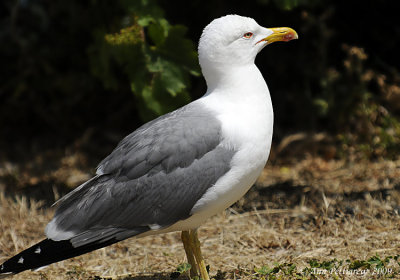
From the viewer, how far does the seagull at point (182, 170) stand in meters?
3.23

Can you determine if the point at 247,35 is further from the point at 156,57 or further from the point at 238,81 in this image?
the point at 156,57

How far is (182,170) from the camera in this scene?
130 inches

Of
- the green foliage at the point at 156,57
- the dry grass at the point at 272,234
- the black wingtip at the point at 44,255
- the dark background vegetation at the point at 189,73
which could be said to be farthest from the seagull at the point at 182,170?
the dark background vegetation at the point at 189,73

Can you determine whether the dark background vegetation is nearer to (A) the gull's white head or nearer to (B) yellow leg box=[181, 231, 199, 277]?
(A) the gull's white head

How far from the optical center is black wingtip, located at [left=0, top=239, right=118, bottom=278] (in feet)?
10.4

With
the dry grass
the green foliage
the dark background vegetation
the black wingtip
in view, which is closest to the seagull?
the black wingtip

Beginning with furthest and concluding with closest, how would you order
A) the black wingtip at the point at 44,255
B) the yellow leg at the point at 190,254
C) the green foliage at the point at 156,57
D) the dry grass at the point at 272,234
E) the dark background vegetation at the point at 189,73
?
the dark background vegetation at the point at 189,73, the green foliage at the point at 156,57, the dry grass at the point at 272,234, the yellow leg at the point at 190,254, the black wingtip at the point at 44,255

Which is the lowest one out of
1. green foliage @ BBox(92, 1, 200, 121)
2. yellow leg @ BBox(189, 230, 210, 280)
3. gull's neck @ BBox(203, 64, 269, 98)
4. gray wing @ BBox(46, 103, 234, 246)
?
yellow leg @ BBox(189, 230, 210, 280)

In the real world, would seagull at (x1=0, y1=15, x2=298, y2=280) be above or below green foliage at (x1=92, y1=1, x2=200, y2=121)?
below

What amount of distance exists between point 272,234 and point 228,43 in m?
1.52

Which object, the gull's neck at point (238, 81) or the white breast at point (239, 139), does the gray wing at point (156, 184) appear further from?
the gull's neck at point (238, 81)

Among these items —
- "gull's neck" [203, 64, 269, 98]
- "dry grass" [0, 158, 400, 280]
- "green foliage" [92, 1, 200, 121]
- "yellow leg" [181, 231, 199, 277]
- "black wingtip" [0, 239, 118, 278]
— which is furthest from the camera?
"green foliage" [92, 1, 200, 121]

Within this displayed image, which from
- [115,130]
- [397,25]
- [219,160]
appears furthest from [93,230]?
[397,25]

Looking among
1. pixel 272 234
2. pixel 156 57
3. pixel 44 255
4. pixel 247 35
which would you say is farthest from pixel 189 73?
pixel 44 255
